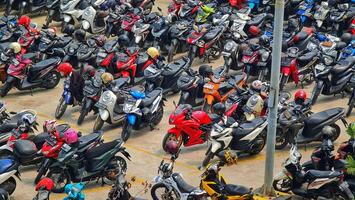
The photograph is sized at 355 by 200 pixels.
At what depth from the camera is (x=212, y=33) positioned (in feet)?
65.1

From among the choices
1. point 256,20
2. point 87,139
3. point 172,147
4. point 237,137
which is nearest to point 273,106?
point 237,137

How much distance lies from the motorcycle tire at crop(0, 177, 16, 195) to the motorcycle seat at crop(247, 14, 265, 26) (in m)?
9.34

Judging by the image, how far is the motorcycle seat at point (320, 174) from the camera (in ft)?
42.8

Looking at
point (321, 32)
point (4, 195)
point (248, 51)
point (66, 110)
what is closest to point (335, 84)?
point (248, 51)

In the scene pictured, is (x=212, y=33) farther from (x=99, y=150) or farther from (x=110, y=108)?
(x=99, y=150)

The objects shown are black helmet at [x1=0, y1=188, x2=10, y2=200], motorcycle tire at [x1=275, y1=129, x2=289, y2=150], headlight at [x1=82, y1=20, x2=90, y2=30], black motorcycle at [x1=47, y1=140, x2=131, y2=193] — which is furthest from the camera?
headlight at [x1=82, y1=20, x2=90, y2=30]

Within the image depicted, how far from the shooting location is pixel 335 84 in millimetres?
17781

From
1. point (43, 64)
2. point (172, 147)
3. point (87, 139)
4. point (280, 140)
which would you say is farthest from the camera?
point (43, 64)

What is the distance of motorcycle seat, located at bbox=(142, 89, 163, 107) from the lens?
16263 mm

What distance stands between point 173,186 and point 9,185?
289cm

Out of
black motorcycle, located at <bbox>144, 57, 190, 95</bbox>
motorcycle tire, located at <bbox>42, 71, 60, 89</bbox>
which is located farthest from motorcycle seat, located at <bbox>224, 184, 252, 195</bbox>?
motorcycle tire, located at <bbox>42, 71, 60, 89</bbox>

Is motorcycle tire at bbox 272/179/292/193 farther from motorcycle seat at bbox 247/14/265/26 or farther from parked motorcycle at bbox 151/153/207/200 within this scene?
motorcycle seat at bbox 247/14/265/26

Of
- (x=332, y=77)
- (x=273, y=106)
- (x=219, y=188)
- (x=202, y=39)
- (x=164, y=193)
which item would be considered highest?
(x=202, y=39)

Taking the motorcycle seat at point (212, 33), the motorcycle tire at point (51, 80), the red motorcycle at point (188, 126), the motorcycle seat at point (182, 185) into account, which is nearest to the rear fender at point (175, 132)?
the red motorcycle at point (188, 126)
